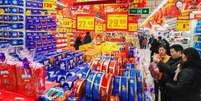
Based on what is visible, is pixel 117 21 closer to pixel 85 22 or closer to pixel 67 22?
pixel 85 22

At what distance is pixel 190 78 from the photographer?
12.5 feet

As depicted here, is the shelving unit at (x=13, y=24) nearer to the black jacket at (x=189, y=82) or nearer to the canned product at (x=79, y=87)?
the black jacket at (x=189, y=82)

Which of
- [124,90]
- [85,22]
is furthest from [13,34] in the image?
[85,22]

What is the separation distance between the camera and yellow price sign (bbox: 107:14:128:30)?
978 cm

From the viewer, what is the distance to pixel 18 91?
2092 mm

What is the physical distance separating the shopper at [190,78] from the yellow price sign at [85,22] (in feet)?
18.9

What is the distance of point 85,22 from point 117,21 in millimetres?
1131

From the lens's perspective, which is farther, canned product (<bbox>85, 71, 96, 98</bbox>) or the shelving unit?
the shelving unit

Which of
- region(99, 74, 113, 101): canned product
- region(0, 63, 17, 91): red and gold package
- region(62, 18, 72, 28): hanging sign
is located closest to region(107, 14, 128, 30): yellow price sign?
region(62, 18, 72, 28): hanging sign

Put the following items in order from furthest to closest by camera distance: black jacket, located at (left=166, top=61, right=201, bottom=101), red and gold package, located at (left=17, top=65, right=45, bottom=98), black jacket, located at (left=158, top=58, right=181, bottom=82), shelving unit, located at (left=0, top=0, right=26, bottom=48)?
1. shelving unit, located at (left=0, top=0, right=26, bottom=48)
2. black jacket, located at (left=158, top=58, right=181, bottom=82)
3. black jacket, located at (left=166, top=61, right=201, bottom=101)
4. red and gold package, located at (left=17, top=65, right=45, bottom=98)

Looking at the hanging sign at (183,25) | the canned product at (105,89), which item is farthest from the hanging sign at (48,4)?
the hanging sign at (183,25)

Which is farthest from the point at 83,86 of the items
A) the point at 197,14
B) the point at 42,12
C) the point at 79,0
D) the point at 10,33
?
the point at 197,14

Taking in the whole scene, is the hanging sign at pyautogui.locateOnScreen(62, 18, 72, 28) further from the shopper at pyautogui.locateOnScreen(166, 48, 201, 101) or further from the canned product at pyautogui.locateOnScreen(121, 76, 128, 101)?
the canned product at pyautogui.locateOnScreen(121, 76, 128, 101)

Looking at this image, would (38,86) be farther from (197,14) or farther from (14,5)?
(197,14)
